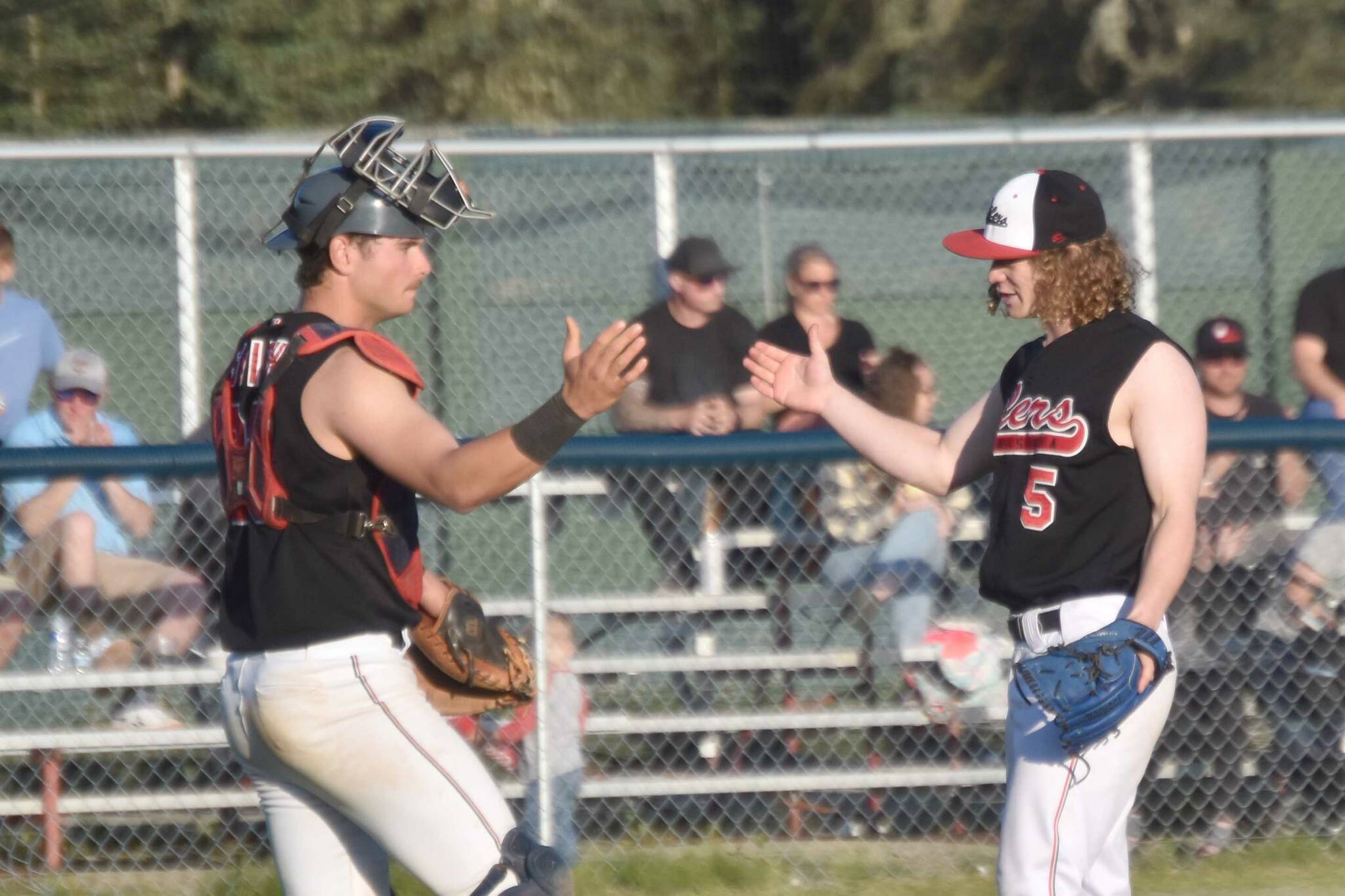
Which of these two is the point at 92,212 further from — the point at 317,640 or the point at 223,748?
the point at 317,640

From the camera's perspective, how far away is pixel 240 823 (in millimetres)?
5246

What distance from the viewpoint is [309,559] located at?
3.06 metres

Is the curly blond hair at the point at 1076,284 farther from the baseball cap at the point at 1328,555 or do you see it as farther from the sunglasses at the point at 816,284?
the sunglasses at the point at 816,284

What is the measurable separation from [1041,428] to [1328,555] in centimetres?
247

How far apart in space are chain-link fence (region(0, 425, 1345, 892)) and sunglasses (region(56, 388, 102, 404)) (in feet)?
3.08

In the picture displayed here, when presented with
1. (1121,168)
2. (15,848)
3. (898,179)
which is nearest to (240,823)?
(15,848)

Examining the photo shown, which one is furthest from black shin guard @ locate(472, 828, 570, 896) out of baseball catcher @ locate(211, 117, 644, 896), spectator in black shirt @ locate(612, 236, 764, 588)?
spectator in black shirt @ locate(612, 236, 764, 588)

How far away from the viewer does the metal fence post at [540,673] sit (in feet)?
16.7

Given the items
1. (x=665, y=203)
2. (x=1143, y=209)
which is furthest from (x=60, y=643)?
(x=1143, y=209)

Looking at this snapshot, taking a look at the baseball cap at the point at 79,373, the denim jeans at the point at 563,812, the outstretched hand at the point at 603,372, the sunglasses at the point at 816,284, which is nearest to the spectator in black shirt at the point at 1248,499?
the sunglasses at the point at 816,284

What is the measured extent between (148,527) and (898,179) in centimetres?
379

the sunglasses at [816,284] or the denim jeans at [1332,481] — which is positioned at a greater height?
the sunglasses at [816,284]

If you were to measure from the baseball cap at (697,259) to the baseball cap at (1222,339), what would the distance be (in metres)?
1.76

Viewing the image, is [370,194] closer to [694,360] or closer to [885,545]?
[885,545]
